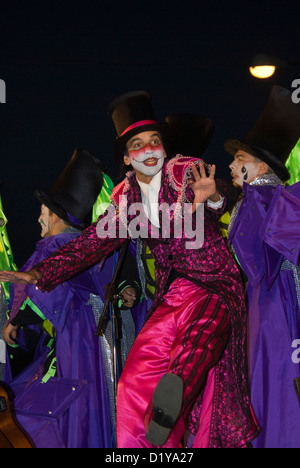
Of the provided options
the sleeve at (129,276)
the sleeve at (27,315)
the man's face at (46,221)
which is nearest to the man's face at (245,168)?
the sleeve at (129,276)

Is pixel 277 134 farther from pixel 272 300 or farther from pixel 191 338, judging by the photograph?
pixel 191 338

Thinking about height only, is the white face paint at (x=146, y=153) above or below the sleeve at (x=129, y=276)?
above

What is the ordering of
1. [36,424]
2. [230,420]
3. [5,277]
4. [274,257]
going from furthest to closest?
[36,424], [274,257], [5,277], [230,420]

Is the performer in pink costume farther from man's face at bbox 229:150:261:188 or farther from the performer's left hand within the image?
man's face at bbox 229:150:261:188

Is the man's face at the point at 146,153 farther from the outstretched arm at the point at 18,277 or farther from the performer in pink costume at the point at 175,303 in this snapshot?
the outstretched arm at the point at 18,277

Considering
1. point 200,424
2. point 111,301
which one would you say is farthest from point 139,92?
point 200,424

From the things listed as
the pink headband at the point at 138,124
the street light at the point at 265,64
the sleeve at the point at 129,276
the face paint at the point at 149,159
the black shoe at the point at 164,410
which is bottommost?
the black shoe at the point at 164,410

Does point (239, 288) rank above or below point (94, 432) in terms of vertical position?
above

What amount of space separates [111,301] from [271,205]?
3.24 ft

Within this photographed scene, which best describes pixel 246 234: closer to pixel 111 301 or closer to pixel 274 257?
pixel 274 257

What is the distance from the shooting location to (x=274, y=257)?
3537 millimetres

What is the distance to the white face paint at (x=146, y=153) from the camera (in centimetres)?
347

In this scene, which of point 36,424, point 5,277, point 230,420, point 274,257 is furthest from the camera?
point 36,424

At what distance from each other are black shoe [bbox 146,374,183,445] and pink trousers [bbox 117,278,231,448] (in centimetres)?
8
